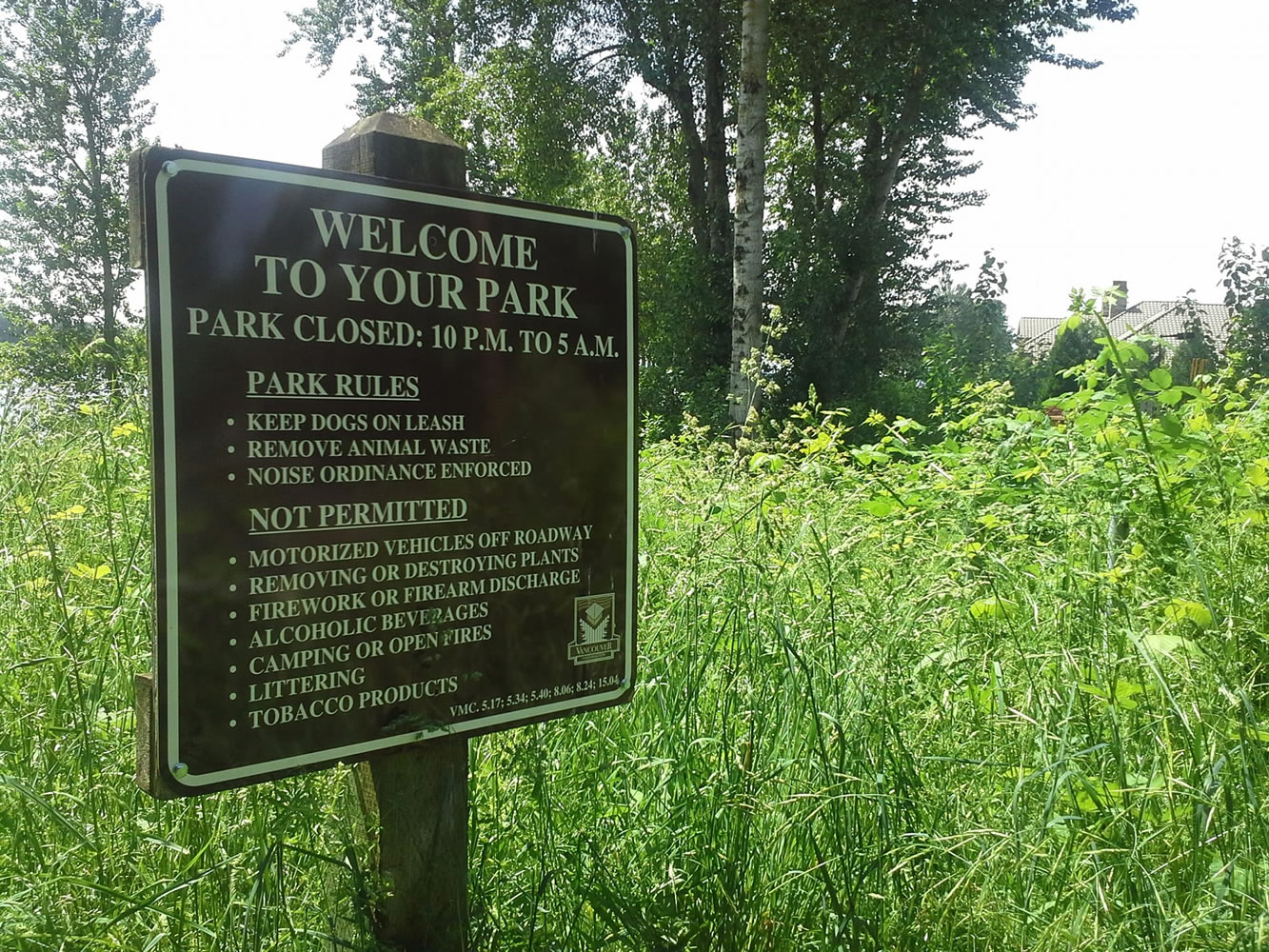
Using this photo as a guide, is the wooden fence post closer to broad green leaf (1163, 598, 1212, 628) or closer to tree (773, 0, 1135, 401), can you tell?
broad green leaf (1163, 598, 1212, 628)

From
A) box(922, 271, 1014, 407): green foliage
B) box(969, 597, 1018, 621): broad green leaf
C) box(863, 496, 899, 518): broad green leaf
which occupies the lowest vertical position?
box(969, 597, 1018, 621): broad green leaf

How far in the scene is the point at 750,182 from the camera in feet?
42.3

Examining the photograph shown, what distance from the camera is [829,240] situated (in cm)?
1623

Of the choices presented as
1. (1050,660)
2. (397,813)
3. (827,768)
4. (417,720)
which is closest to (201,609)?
(417,720)

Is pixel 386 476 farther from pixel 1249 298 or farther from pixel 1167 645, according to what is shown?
pixel 1249 298

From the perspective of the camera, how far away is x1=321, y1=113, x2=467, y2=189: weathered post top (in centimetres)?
175

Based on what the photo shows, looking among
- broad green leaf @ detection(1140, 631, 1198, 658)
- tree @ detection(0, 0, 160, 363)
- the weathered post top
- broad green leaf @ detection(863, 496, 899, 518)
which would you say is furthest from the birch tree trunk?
tree @ detection(0, 0, 160, 363)

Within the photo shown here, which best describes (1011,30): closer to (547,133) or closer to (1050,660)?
(547,133)

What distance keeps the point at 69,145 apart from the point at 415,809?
37.4m

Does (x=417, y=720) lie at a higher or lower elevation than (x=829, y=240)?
lower

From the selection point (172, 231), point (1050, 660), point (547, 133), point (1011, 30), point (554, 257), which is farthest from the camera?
point (547, 133)

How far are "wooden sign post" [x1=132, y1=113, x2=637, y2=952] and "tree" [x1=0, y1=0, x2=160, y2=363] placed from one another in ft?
109

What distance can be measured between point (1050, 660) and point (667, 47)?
15.9 metres

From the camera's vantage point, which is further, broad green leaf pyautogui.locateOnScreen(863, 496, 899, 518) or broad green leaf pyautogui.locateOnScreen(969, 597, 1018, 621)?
broad green leaf pyautogui.locateOnScreen(863, 496, 899, 518)
